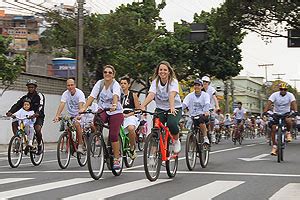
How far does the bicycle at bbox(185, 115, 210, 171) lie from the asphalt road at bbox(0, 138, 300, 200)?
6.5 inches

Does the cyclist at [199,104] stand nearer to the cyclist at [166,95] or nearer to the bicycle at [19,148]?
the cyclist at [166,95]

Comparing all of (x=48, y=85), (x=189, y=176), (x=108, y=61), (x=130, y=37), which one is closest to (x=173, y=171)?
(x=189, y=176)

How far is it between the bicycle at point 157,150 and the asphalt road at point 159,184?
0.62ft

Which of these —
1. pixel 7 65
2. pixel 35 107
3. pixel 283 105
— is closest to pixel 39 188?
pixel 35 107

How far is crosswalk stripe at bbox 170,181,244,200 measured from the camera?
7560mm

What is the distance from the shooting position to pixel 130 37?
3206cm

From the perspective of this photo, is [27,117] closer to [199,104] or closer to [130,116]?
[130,116]

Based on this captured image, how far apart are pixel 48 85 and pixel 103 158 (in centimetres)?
2033

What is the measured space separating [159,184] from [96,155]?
4.14 feet

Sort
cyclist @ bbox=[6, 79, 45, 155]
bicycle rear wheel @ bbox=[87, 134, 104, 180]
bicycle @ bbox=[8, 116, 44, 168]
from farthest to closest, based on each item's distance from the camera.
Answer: cyclist @ bbox=[6, 79, 45, 155] < bicycle @ bbox=[8, 116, 44, 168] < bicycle rear wheel @ bbox=[87, 134, 104, 180]

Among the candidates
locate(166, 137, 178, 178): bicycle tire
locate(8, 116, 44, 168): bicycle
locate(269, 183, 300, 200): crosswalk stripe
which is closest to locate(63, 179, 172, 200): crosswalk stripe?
locate(166, 137, 178, 178): bicycle tire

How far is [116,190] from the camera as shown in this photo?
8.09m

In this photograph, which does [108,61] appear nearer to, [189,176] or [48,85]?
[48,85]

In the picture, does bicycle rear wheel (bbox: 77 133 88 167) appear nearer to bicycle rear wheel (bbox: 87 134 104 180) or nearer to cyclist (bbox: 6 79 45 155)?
cyclist (bbox: 6 79 45 155)
